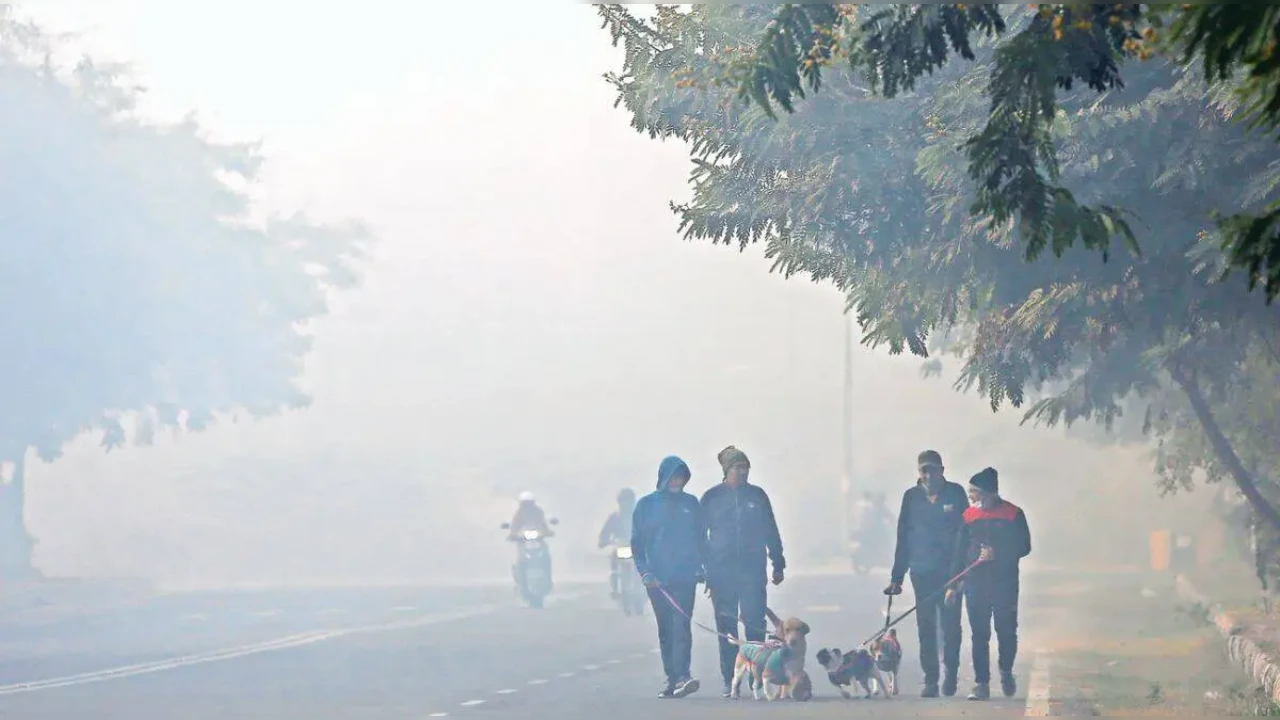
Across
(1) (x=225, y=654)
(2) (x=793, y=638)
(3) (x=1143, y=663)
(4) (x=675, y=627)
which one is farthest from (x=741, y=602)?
(1) (x=225, y=654)

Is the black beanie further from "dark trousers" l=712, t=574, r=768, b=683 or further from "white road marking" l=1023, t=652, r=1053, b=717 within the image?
"dark trousers" l=712, t=574, r=768, b=683

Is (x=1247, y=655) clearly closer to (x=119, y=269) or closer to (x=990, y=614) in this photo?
(x=990, y=614)

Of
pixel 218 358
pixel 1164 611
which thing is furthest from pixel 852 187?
pixel 218 358

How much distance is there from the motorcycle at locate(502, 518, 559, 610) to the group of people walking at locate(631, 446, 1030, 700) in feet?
58.2

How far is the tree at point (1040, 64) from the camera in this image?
24.9 ft

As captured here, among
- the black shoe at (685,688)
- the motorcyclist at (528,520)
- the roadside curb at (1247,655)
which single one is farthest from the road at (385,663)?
the roadside curb at (1247,655)

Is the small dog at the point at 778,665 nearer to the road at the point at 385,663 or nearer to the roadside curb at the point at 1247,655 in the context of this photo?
the road at the point at 385,663

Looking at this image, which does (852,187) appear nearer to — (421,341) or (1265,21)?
(1265,21)

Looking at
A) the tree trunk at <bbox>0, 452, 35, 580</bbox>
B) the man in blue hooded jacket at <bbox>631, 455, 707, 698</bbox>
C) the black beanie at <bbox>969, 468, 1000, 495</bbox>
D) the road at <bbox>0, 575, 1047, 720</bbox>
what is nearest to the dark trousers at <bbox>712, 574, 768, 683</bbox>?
the man in blue hooded jacket at <bbox>631, 455, 707, 698</bbox>

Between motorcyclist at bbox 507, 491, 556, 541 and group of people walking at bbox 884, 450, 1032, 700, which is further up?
motorcyclist at bbox 507, 491, 556, 541

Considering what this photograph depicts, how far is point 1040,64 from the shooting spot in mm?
9148

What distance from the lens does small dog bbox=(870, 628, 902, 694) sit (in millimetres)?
17500

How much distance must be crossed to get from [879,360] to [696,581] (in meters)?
87.2

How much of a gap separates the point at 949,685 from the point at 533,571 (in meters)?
18.6
